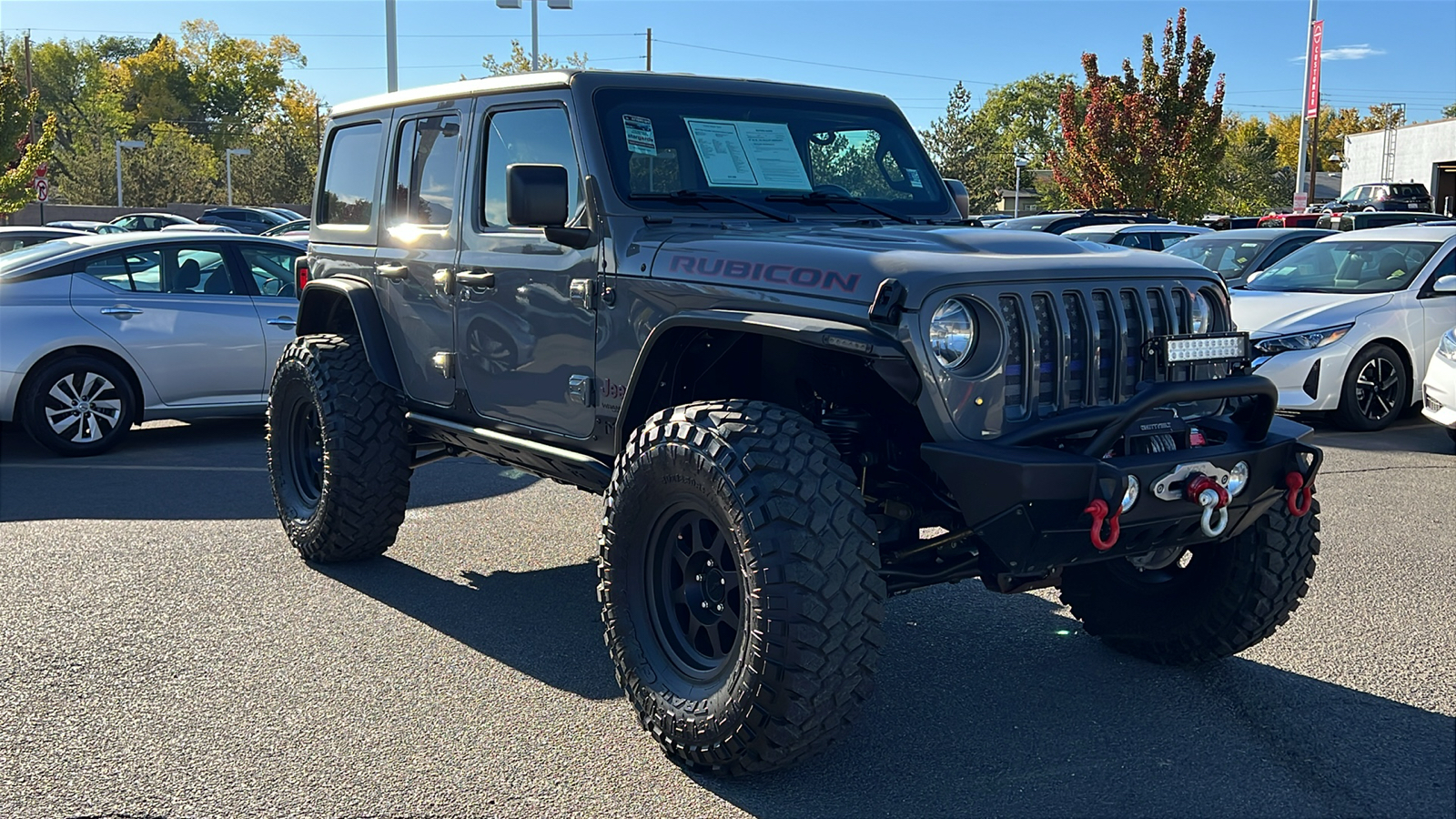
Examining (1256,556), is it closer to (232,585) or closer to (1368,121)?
(232,585)

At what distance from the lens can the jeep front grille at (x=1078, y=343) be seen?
148 inches

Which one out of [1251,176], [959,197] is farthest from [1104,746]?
[1251,176]

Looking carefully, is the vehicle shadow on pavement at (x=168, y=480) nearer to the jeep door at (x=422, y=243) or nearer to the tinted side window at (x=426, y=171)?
the jeep door at (x=422, y=243)

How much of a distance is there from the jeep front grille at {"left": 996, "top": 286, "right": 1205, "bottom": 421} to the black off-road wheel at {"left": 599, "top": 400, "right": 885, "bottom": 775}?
59cm

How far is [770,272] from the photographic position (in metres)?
3.98

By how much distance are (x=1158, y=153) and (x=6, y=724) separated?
104 feet

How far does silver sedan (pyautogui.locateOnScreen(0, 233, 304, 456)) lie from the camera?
9055 millimetres

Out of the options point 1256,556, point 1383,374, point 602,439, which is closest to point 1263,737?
point 1256,556

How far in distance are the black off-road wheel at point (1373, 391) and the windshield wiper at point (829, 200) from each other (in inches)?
250

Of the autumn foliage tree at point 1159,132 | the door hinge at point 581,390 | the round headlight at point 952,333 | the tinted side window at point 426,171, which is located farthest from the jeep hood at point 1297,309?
the autumn foliage tree at point 1159,132

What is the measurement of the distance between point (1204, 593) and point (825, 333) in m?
1.89

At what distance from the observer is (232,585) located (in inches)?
230

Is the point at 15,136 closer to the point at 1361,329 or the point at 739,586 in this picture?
the point at 1361,329

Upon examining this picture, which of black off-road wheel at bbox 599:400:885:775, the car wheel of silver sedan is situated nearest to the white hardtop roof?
black off-road wheel at bbox 599:400:885:775
